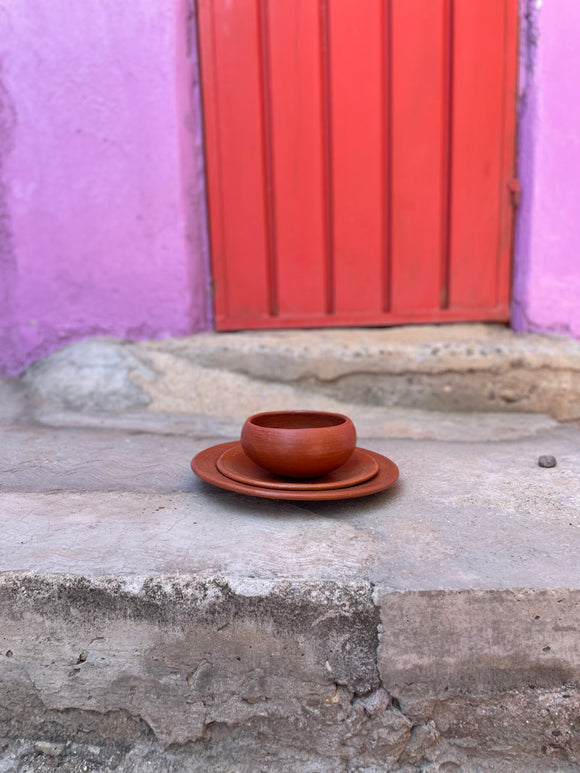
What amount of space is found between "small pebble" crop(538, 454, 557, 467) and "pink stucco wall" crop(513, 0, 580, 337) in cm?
76

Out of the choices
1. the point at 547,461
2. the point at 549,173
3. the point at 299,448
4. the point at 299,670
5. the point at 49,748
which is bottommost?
the point at 49,748

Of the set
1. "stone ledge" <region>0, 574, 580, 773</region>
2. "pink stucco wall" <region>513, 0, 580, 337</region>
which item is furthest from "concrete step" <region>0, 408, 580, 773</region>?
"pink stucco wall" <region>513, 0, 580, 337</region>

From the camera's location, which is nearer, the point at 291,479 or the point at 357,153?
the point at 291,479

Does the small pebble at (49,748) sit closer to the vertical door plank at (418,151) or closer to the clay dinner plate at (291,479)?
the clay dinner plate at (291,479)

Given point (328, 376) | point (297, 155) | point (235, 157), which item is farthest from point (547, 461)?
point (235, 157)

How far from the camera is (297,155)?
2.03m

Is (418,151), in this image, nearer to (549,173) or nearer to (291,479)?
(549,173)

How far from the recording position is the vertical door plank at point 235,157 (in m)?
1.95

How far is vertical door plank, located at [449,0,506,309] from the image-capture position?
6.27 ft

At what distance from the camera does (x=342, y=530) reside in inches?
41.4

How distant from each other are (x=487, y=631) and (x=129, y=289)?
5.58 feet

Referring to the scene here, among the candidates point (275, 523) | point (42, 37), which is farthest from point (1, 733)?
point (42, 37)

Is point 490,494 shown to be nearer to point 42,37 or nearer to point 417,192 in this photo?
point 417,192

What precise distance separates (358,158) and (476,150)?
1.38 feet
